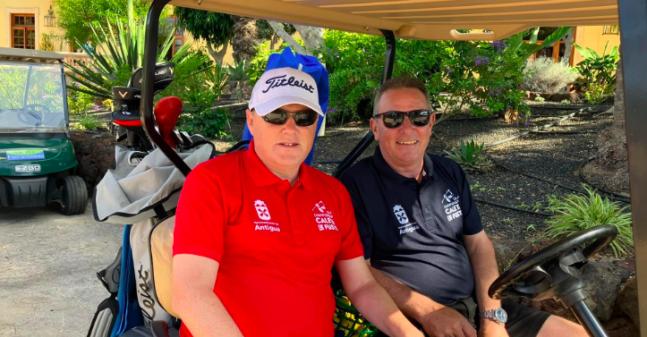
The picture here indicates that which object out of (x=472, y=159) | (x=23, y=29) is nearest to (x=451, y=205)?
(x=472, y=159)

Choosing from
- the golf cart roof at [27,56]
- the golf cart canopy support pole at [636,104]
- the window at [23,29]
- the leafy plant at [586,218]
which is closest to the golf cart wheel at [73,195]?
the golf cart roof at [27,56]

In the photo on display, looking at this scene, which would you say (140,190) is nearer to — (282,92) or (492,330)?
(282,92)

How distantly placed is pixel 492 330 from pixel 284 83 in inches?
49.1

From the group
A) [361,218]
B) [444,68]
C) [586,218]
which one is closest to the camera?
[361,218]

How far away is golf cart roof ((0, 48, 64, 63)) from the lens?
681 centimetres

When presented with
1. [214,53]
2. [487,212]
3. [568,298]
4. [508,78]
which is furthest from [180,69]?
[214,53]

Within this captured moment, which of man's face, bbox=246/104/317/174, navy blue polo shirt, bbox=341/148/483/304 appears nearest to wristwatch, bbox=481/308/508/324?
A: navy blue polo shirt, bbox=341/148/483/304

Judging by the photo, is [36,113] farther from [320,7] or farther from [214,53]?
[214,53]

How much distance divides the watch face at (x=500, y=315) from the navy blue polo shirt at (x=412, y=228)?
161 mm

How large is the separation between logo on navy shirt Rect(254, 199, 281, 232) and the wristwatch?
990mm

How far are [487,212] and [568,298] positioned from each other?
3763mm

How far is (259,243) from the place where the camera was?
2.02 m

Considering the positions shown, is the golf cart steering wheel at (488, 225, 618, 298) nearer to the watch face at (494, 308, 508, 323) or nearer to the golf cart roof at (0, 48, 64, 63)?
the watch face at (494, 308, 508, 323)

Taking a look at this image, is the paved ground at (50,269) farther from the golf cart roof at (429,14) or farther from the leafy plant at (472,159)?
the leafy plant at (472,159)
